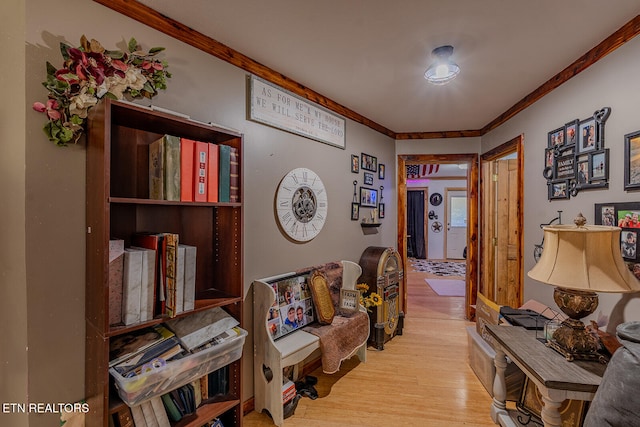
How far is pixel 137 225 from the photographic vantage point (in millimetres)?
1429

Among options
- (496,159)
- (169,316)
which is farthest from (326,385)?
(496,159)

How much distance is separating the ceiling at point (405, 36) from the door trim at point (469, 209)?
50.1 inches

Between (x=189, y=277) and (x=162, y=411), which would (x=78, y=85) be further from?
(x=162, y=411)

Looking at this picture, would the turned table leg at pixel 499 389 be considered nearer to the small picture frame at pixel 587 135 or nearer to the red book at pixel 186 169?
the small picture frame at pixel 587 135

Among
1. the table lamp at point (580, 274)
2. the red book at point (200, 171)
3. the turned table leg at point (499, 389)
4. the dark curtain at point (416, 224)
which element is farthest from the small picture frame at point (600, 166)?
the dark curtain at point (416, 224)

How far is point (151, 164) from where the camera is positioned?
53.5 inches

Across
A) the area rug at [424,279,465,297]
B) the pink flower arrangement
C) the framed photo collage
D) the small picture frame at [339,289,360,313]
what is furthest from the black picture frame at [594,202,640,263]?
the area rug at [424,279,465,297]

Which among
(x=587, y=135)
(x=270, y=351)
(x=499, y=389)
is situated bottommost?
(x=499, y=389)

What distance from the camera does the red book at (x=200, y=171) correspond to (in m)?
1.34

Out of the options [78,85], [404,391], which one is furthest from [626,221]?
[78,85]

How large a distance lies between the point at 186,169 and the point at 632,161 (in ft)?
7.44

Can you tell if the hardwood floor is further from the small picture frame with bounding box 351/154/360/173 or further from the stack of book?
the small picture frame with bounding box 351/154/360/173

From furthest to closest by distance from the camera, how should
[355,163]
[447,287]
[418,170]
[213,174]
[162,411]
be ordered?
[418,170]
[447,287]
[355,163]
[213,174]
[162,411]

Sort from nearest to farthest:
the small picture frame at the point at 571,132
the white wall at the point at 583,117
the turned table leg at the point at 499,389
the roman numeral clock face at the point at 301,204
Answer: the white wall at the point at 583,117 < the turned table leg at the point at 499,389 < the small picture frame at the point at 571,132 < the roman numeral clock face at the point at 301,204
